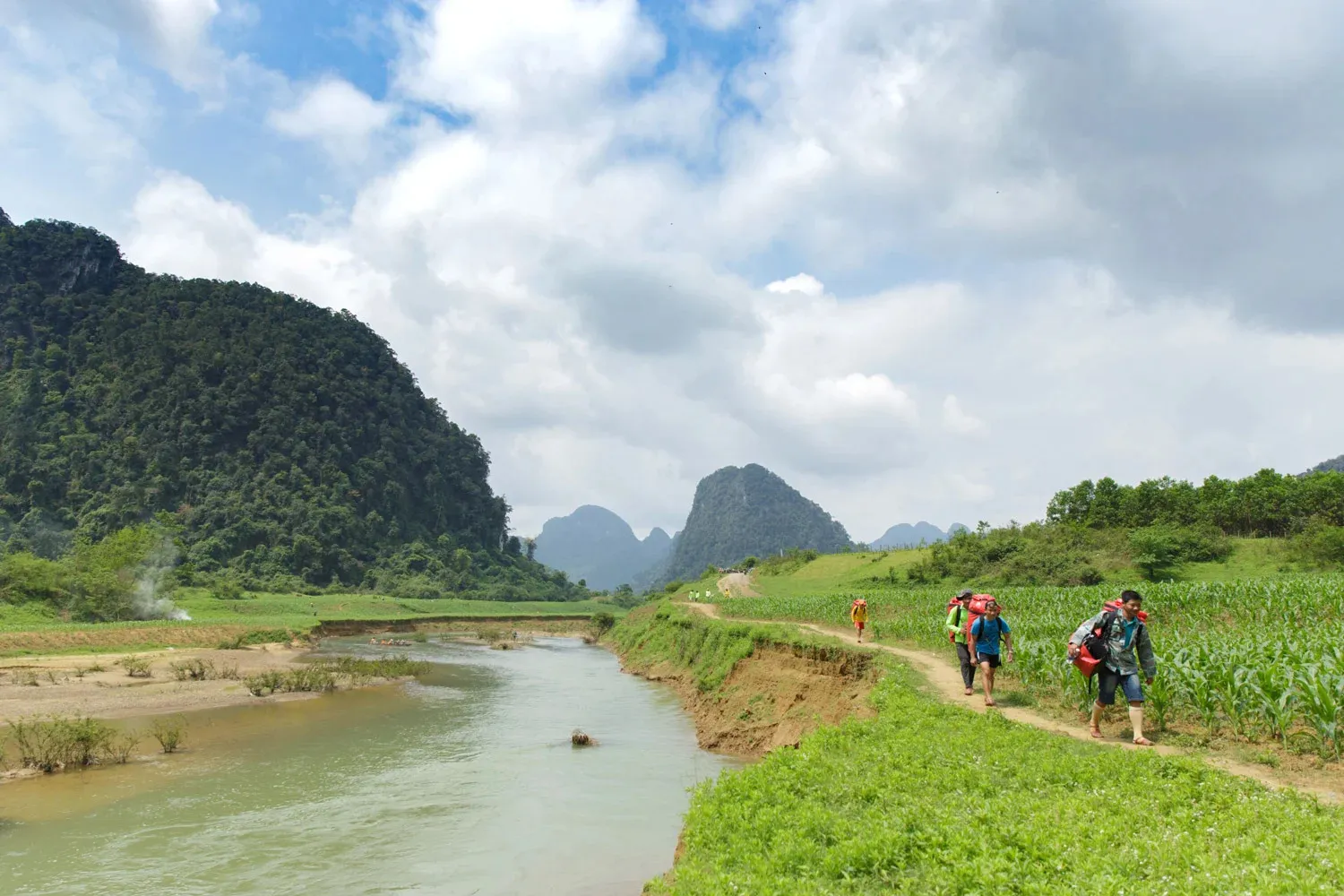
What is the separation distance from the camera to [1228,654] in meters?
12.3

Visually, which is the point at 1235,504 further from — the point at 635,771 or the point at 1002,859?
the point at 1002,859

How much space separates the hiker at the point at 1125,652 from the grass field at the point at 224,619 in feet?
156

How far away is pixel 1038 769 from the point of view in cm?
918

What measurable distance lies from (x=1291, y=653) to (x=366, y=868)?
15663 mm

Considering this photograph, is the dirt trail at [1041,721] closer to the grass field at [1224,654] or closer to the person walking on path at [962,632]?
the person walking on path at [962,632]

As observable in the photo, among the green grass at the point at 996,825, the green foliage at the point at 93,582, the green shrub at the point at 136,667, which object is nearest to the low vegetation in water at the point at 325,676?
the green shrub at the point at 136,667

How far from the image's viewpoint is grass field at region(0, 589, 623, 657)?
41594mm

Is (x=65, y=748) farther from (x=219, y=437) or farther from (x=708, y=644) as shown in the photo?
(x=219, y=437)

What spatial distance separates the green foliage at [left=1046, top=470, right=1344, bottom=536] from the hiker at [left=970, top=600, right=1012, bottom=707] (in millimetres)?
52355

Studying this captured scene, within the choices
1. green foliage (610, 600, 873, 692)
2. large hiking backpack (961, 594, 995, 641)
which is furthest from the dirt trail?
green foliage (610, 600, 873, 692)

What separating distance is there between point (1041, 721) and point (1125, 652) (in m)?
2.71

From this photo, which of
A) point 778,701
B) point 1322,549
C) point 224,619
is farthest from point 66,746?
point 1322,549

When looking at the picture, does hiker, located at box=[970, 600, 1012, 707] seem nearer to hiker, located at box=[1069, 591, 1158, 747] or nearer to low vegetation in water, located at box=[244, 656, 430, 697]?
hiker, located at box=[1069, 591, 1158, 747]

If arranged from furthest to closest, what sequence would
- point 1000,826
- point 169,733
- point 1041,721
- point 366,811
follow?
point 169,733
point 366,811
point 1041,721
point 1000,826
